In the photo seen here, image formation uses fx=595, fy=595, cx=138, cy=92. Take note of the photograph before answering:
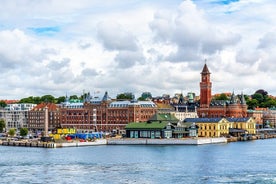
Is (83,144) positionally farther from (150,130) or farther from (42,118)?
(42,118)

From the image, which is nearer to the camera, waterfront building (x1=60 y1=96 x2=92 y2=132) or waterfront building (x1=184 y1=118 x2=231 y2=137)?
waterfront building (x1=184 y1=118 x2=231 y2=137)

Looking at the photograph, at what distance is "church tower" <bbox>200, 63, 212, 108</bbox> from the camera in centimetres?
14838

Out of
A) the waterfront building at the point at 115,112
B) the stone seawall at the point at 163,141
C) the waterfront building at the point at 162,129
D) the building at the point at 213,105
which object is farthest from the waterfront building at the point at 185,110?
the stone seawall at the point at 163,141

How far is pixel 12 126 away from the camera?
160875 mm

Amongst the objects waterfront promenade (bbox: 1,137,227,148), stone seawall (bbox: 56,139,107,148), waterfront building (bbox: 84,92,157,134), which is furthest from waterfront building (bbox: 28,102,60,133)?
stone seawall (bbox: 56,139,107,148)

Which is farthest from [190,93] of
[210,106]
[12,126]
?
[12,126]

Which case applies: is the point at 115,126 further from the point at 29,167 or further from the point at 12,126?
the point at 29,167

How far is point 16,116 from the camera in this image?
160 meters

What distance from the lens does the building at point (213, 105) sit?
145750 mm

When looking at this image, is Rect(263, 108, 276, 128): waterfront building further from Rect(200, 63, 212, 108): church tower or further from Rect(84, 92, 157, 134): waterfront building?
Rect(84, 92, 157, 134): waterfront building

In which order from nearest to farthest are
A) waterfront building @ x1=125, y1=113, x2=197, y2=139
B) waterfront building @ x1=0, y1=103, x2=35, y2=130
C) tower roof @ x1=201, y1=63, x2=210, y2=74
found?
waterfront building @ x1=125, y1=113, x2=197, y2=139
tower roof @ x1=201, y1=63, x2=210, y2=74
waterfront building @ x1=0, y1=103, x2=35, y2=130

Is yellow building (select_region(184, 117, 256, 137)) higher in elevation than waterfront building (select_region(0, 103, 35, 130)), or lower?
lower

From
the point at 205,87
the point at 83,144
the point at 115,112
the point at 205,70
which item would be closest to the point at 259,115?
the point at 205,87

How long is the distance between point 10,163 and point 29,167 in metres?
5.25
